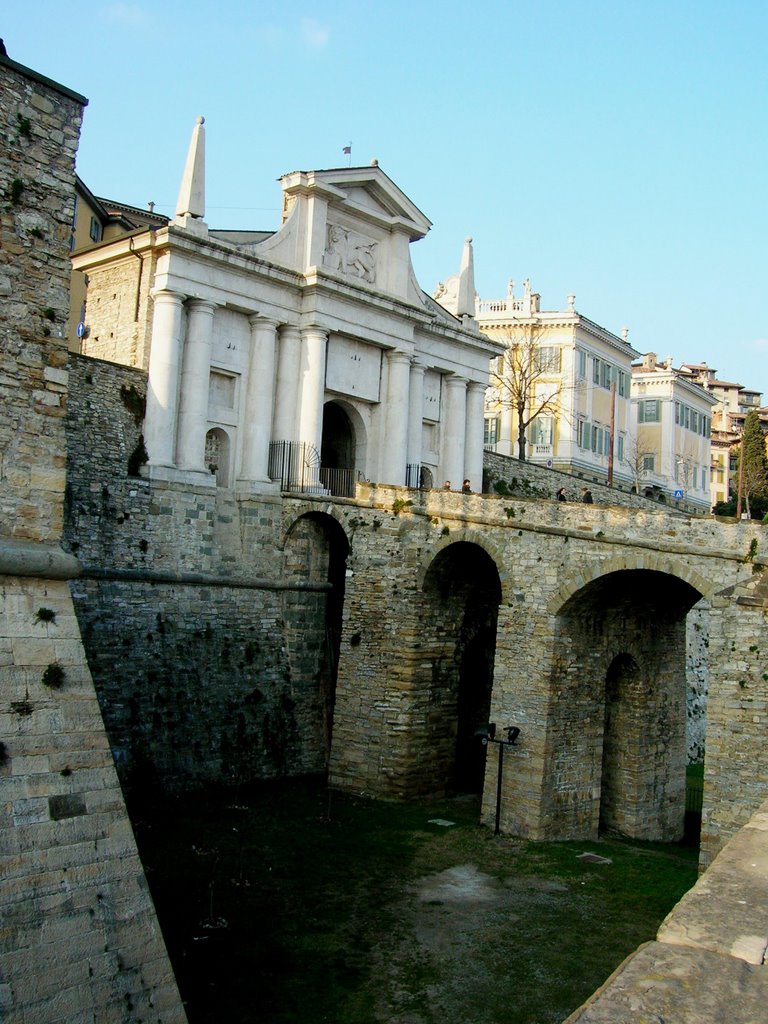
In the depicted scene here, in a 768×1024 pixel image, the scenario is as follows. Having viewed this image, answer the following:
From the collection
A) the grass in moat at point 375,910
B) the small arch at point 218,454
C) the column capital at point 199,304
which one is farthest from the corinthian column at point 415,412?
the grass in moat at point 375,910

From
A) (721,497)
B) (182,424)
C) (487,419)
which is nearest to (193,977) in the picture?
(182,424)

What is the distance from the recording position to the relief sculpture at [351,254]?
27.3m

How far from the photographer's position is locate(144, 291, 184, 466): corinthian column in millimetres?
22797

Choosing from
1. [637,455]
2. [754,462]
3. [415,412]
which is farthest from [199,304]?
[754,462]

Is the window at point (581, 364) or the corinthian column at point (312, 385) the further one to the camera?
the window at point (581, 364)

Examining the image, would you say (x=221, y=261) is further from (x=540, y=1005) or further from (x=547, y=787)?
(x=540, y=1005)

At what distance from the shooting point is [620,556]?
18859mm

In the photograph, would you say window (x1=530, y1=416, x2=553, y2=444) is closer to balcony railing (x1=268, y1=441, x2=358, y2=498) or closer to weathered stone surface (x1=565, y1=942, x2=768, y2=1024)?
balcony railing (x1=268, y1=441, x2=358, y2=498)

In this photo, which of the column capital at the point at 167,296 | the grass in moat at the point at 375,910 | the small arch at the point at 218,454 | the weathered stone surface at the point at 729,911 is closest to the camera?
the weathered stone surface at the point at 729,911

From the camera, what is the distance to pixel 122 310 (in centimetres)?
2461

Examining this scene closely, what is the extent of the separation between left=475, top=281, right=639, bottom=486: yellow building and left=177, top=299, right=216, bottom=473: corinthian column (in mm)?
23377

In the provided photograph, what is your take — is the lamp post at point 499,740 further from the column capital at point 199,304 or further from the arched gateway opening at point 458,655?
the column capital at point 199,304

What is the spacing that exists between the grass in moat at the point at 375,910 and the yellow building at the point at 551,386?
27786mm

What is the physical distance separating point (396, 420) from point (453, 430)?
325cm
